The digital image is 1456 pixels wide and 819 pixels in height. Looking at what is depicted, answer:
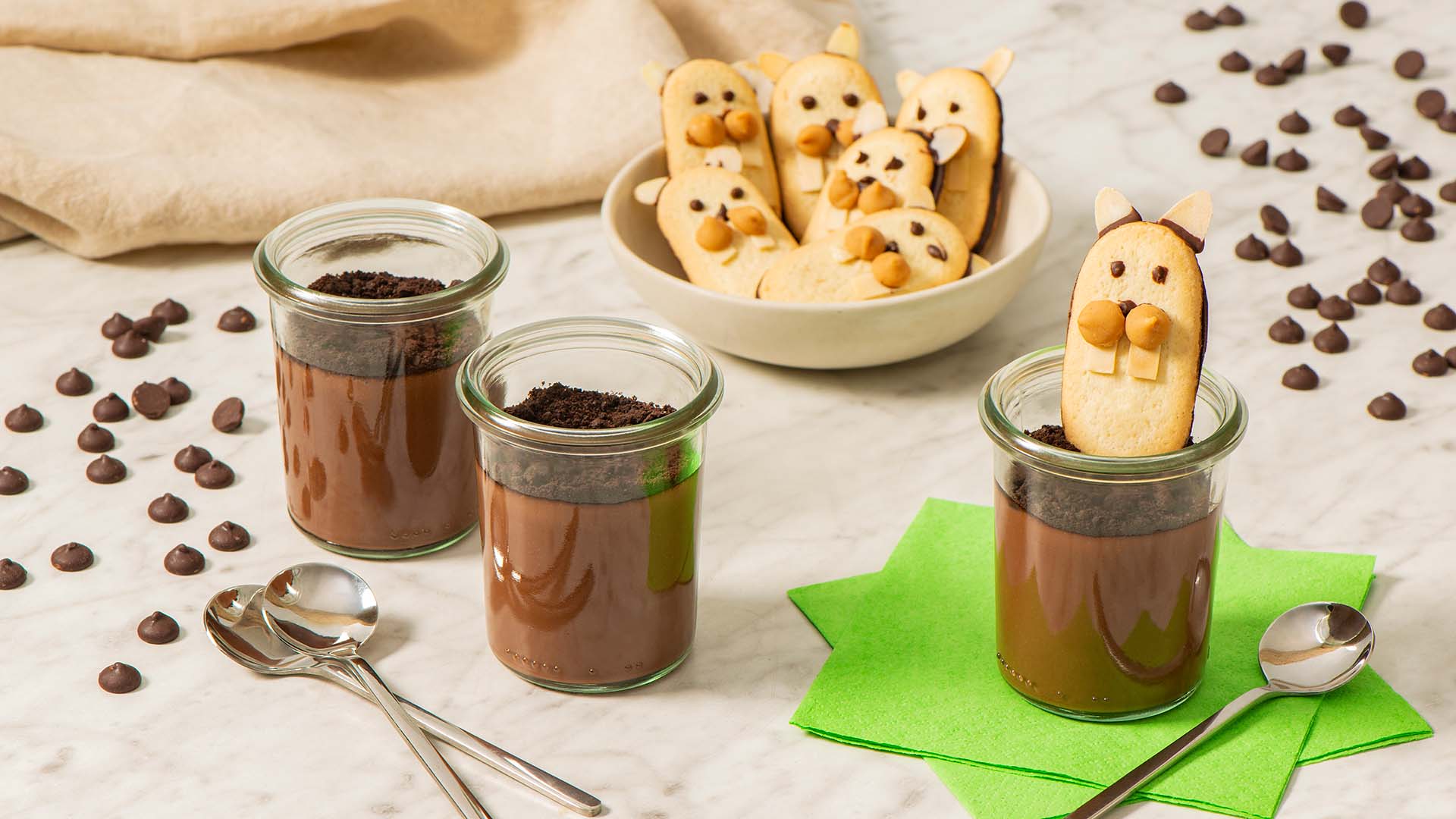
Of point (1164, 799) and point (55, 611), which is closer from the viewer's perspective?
point (1164, 799)

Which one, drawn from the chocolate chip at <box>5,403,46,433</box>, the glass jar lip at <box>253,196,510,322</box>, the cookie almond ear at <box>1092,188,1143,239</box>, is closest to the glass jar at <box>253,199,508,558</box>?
the glass jar lip at <box>253,196,510,322</box>

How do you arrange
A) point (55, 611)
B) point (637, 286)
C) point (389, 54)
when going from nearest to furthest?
point (55, 611), point (637, 286), point (389, 54)

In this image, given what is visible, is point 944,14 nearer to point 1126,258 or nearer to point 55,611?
point 1126,258

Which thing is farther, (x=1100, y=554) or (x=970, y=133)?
(x=970, y=133)

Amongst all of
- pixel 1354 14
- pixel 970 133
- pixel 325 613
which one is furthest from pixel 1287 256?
pixel 325 613

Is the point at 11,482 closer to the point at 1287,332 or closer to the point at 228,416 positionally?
the point at 228,416

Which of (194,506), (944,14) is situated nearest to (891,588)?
(194,506)
